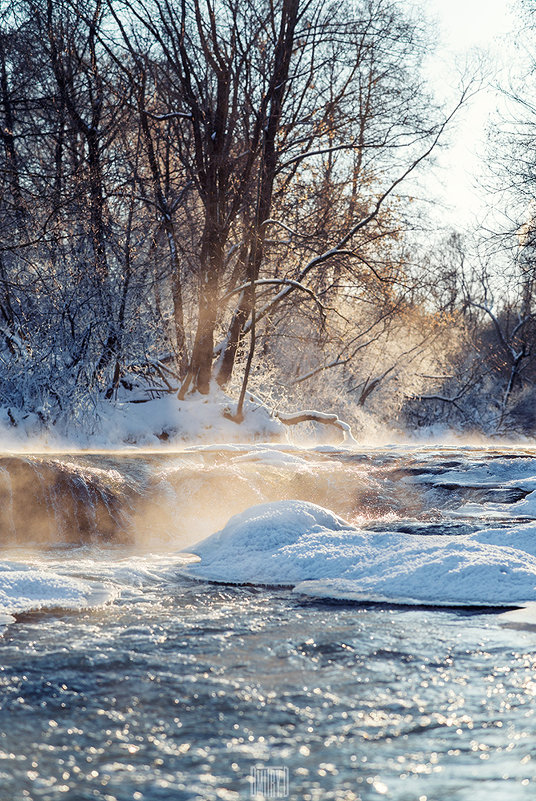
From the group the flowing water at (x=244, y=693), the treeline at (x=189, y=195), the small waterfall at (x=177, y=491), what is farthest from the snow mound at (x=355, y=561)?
the treeline at (x=189, y=195)

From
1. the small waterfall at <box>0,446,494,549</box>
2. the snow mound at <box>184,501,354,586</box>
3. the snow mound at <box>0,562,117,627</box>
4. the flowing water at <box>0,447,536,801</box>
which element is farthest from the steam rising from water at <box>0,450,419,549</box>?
the snow mound at <box>0,562,117,627</box>

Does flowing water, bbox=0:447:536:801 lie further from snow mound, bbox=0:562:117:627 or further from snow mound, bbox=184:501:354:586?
snow mound, bbox=184:501:354:586

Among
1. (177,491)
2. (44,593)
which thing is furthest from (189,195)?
(44,593)

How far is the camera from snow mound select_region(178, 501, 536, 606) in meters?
5.19

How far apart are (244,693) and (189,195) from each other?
41.4ft

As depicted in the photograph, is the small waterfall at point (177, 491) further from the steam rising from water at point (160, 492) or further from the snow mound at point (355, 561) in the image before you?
the snow mound at point (355, 561)

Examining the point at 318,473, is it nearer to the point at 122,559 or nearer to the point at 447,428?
the point at 122,559

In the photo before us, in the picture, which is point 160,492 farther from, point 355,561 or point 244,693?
point 244,693

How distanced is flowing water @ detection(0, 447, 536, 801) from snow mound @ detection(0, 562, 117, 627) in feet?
0.09

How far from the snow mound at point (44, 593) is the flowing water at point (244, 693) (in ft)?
0.09

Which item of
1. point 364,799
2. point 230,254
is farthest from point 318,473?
point 364,799

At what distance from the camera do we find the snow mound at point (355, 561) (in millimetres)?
5191

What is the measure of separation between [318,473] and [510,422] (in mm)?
20060

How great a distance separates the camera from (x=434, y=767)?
262 centimetres
